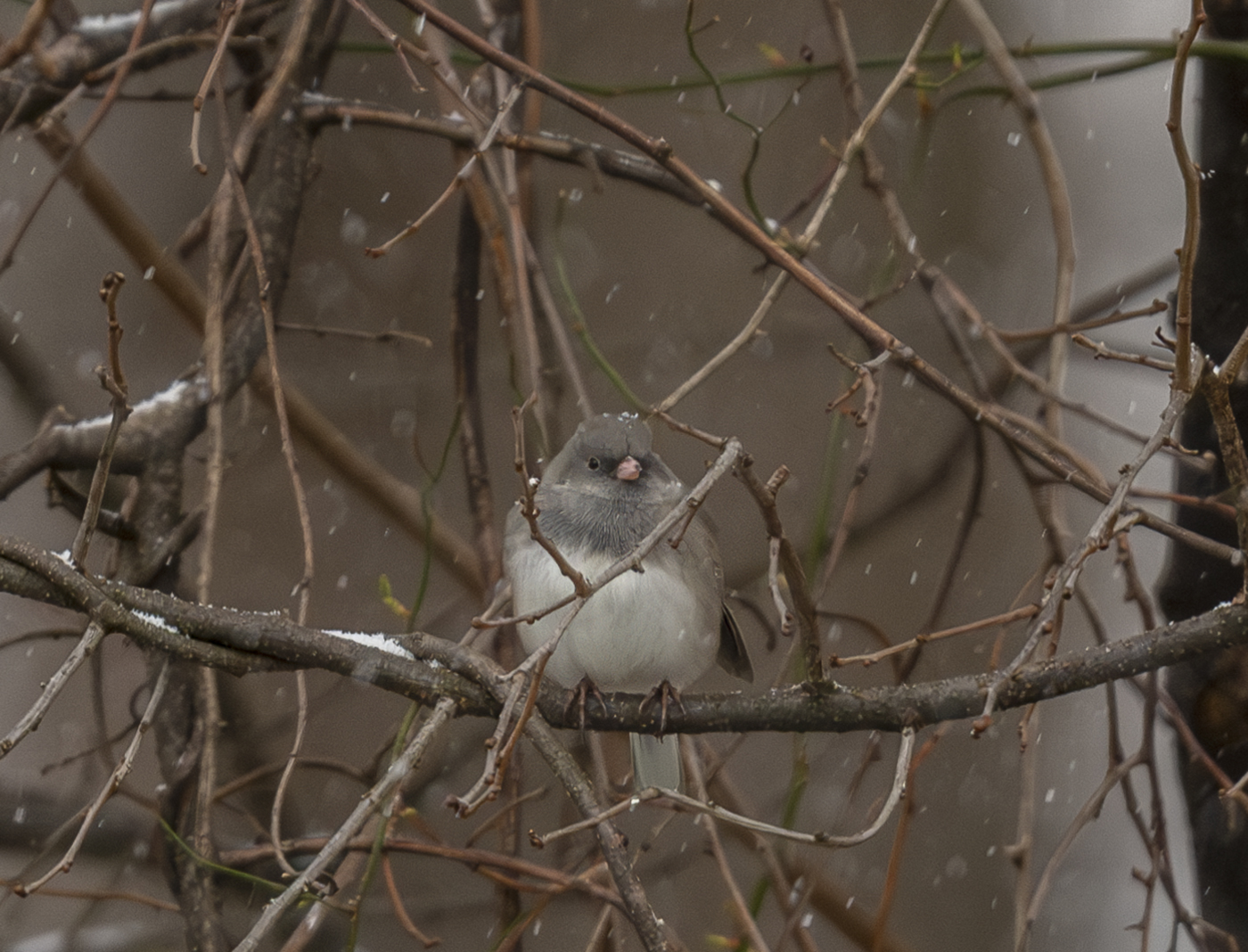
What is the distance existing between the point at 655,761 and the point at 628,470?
54 cm

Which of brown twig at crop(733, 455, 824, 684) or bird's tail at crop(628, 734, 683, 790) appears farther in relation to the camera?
bird's tail at crop(628, 734, 683, 790)

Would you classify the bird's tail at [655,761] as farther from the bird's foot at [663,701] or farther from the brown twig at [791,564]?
the brown twig at [791,564]

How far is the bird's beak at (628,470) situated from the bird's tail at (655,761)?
473 millimetres

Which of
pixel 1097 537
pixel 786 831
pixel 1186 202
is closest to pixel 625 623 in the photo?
pixel 786 831

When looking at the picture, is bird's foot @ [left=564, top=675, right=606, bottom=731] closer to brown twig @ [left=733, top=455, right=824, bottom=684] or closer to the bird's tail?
the bird's tail

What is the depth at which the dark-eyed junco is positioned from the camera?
6.01ft

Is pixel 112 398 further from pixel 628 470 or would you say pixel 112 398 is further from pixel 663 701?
pixel 628 470

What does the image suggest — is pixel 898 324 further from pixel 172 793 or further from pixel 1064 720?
pixel 172 793

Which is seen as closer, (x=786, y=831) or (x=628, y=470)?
(x=786, y=831)

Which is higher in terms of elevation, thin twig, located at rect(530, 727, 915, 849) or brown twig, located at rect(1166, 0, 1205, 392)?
brown twig, located at rect(1166, 0, 1205, 392)

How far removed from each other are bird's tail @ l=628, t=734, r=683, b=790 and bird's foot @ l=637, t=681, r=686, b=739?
0.31 meters

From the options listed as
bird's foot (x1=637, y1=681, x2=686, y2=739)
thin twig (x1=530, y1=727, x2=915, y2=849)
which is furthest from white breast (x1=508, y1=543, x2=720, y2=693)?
thin twig (x1=530, y1=727, x2=915, y2=849)

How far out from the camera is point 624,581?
1.85 meters

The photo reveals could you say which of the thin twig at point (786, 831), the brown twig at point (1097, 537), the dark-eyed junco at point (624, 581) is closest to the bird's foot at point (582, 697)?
the dark-eyed junco at point (624, 581)
